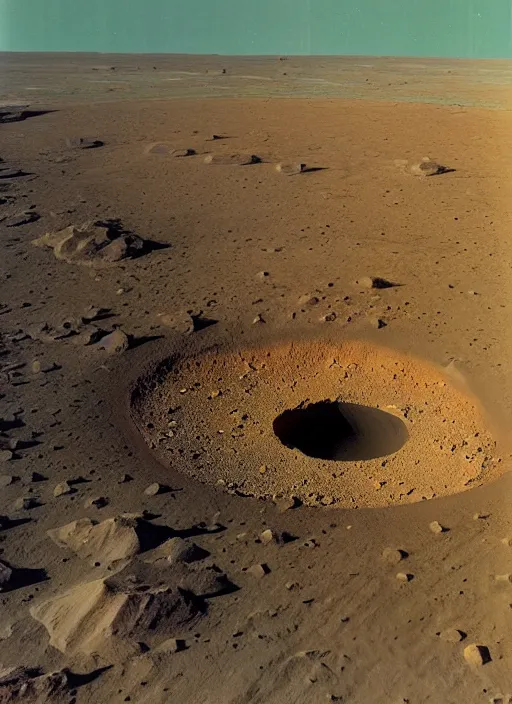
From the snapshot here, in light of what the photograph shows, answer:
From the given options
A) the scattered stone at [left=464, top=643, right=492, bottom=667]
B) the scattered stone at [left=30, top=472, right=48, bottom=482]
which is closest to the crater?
the scattered stone at [left=30, top=472, right=48, bottom=482]

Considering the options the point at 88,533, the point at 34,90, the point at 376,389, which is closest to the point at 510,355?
the point at 376,389

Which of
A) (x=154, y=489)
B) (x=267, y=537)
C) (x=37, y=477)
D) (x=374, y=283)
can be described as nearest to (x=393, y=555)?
(x=267, y=537)

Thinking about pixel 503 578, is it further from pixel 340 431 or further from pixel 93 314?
pixel 93 314

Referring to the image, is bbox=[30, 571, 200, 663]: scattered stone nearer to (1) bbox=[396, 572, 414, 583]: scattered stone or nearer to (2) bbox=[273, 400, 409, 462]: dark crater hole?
(1) bbox=[396, 572, 414, 583]: scattered stone

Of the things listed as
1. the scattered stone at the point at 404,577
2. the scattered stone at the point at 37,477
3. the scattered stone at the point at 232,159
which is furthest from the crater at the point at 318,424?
the scattered stone at the point at 232,159

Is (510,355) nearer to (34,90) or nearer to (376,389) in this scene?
(376,389)
